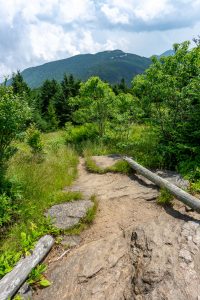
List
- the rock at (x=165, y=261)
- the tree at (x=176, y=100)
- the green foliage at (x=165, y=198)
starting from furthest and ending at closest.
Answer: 1. the tree at (x=176, y=100)
2. the green foliage at (x=165, y=198)
3. the rock at (x=165, y=261)

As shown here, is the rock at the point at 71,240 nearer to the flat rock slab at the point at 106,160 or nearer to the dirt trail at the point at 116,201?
the dirt trail at the point at 116,201

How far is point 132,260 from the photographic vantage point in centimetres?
476

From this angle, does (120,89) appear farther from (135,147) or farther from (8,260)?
(8,260)

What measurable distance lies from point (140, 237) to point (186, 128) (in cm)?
578

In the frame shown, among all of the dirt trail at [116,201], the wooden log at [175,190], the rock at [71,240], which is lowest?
the rock at [71,240]

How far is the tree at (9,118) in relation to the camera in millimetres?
6973

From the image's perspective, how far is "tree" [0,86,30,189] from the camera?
6.97m

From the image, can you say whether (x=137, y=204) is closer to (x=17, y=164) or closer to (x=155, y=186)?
(x=155, y=186)

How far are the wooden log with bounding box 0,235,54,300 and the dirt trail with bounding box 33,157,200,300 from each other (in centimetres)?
31

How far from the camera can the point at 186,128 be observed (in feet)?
32.9

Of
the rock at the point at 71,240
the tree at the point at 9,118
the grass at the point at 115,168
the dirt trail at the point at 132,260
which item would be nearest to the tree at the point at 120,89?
the grass at the point at 115,168

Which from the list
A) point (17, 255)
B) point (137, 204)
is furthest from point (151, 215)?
point (17, 255)

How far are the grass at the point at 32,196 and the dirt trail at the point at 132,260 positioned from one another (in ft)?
2.48

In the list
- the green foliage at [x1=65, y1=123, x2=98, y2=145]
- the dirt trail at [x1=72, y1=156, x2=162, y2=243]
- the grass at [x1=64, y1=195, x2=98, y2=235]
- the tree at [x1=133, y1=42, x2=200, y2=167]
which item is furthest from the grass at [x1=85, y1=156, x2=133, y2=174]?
the green foliage at [x1=65, y1=123, x2=98, y2=145]
